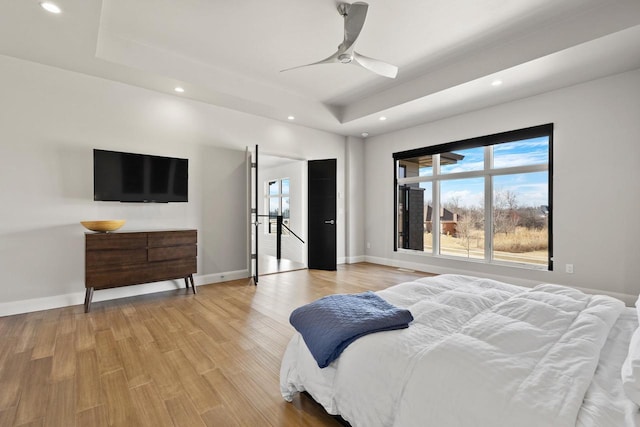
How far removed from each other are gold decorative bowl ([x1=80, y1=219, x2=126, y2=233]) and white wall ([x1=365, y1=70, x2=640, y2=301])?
5.49 m

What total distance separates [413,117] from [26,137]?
551cm

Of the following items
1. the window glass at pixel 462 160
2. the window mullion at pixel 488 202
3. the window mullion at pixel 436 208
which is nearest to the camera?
the window mullion at pixel 488 202

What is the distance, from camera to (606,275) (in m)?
3.78

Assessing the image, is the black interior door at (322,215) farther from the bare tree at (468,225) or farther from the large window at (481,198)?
the bare tree at (468,225)

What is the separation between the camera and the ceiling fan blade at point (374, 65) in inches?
125

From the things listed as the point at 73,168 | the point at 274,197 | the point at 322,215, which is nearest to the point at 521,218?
the point at 322,215

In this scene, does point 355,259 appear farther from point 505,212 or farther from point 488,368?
point 488,368

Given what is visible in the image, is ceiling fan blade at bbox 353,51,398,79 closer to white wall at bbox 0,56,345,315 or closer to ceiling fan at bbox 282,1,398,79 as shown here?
ceiling fan at bbox 282,1,398,79

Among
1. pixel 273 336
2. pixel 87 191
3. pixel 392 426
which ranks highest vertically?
pixel 87 191

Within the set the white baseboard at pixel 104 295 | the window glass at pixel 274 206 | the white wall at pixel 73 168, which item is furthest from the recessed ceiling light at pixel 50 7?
the window glass at pixel 274 206

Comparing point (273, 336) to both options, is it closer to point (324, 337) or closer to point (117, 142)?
point (324, 337)

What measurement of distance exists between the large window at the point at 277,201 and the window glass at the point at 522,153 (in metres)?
5.96

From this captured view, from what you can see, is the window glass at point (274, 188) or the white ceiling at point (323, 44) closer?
the white ceiling at point (323, 44)

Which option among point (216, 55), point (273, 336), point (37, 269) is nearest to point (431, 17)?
point (216, 55)
